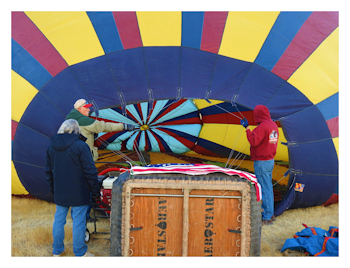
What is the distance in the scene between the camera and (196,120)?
6.62m

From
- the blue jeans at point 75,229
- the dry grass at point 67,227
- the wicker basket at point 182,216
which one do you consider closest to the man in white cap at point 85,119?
the blue jeans at point 75,229

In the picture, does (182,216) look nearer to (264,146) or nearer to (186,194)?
(186,194)

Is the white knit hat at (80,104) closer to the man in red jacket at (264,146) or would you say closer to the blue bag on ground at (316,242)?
the man in red jacket at (264,146)

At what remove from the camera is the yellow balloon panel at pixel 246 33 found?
12.5ft

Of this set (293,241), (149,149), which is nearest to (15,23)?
(149,149)

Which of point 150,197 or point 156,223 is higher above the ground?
point 150,197

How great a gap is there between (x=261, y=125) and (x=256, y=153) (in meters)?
0.33

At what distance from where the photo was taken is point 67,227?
3.49 meters

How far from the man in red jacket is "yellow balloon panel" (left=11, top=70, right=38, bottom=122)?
2.71 metres

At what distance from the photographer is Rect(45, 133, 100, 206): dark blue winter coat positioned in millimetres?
2682

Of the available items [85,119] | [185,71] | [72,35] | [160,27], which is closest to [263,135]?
[185,71]

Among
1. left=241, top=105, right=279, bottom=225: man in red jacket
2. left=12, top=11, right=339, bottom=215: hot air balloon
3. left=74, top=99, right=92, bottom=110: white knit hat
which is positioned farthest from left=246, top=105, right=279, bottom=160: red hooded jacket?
left=74, top=99, right=92, bottom=110: white knit hat

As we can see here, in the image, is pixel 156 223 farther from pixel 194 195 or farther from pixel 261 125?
pixel 261 125

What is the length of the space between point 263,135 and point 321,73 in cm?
134
